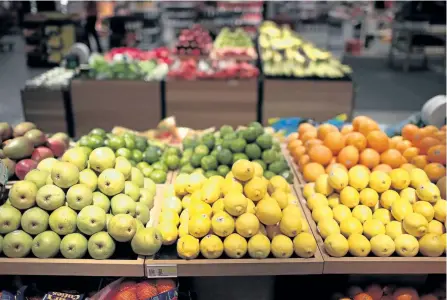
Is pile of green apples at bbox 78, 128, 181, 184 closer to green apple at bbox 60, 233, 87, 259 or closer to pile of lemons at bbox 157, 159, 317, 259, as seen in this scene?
pile of lemons at bbox 157, 159, 317, 259

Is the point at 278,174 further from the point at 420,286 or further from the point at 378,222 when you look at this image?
the point at 420,286

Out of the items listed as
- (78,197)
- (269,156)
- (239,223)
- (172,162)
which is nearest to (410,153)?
(269,156)

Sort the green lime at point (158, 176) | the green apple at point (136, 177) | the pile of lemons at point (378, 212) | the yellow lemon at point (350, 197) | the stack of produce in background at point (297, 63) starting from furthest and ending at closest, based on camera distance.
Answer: the stack of produce in background at point (297, 63) < the green lime at point (158, 176) < the green apple at point (136, 177) < the yellow lemon at point (350, 197) < the pile of lemons at point (378, 212)

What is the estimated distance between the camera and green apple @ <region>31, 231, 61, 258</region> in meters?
1.95

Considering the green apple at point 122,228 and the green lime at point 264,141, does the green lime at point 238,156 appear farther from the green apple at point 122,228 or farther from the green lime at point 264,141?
the green apple at point 122,228

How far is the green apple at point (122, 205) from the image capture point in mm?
2074

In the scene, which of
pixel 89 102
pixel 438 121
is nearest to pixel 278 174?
pixel 438 121

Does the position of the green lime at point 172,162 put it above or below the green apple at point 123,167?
below

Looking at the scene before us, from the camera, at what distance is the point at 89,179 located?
2127mm

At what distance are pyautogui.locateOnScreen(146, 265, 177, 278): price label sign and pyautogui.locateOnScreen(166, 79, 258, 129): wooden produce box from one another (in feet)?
12.0

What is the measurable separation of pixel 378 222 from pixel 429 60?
10.6 m

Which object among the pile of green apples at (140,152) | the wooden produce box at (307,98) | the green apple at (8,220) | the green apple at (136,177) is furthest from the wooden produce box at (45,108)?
the green apple at (8,220)

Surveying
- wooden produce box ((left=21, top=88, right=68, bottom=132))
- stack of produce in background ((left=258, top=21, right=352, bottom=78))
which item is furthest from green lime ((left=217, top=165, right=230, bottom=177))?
wooden produce box ((left=21, top=88, right=68, bottom=132))

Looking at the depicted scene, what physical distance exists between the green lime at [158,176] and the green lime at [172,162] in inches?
6.1
